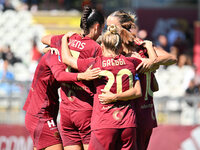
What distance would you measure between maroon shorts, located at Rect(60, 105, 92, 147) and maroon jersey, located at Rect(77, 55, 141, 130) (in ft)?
1.74

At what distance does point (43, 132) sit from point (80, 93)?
2.13 ft

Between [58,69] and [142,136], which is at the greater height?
[58,69]

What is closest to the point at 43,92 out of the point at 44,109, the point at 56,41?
the point at 44,109

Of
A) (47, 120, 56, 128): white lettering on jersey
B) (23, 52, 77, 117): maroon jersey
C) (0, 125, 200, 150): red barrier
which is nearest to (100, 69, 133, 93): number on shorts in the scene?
(23, 52, 77, 117): maroon jersey

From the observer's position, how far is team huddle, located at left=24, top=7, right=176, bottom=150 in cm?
486

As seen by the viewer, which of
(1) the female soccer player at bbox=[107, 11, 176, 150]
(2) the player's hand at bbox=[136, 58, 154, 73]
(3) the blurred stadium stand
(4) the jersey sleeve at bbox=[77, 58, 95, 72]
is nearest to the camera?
(4) the jersey sleeve at bbox=[77, 58, 95, 72]

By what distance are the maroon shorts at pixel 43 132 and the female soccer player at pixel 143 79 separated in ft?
3.18

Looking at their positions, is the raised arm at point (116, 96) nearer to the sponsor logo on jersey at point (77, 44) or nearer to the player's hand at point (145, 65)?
the player's hand at point (145, 65)

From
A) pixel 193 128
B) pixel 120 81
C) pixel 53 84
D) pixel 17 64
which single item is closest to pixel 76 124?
pixel 53 84

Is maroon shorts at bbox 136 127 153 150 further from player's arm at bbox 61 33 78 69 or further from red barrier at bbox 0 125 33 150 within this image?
red barrier at bbox 0 125 33 150

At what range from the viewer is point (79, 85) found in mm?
5426

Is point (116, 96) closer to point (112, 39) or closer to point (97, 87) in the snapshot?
point (97, 87)

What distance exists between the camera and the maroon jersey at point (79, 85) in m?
5.36

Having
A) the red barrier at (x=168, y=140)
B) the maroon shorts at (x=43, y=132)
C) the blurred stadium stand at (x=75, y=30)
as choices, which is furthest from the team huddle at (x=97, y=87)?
the blurred stadium stand at (x=75, y=30)
